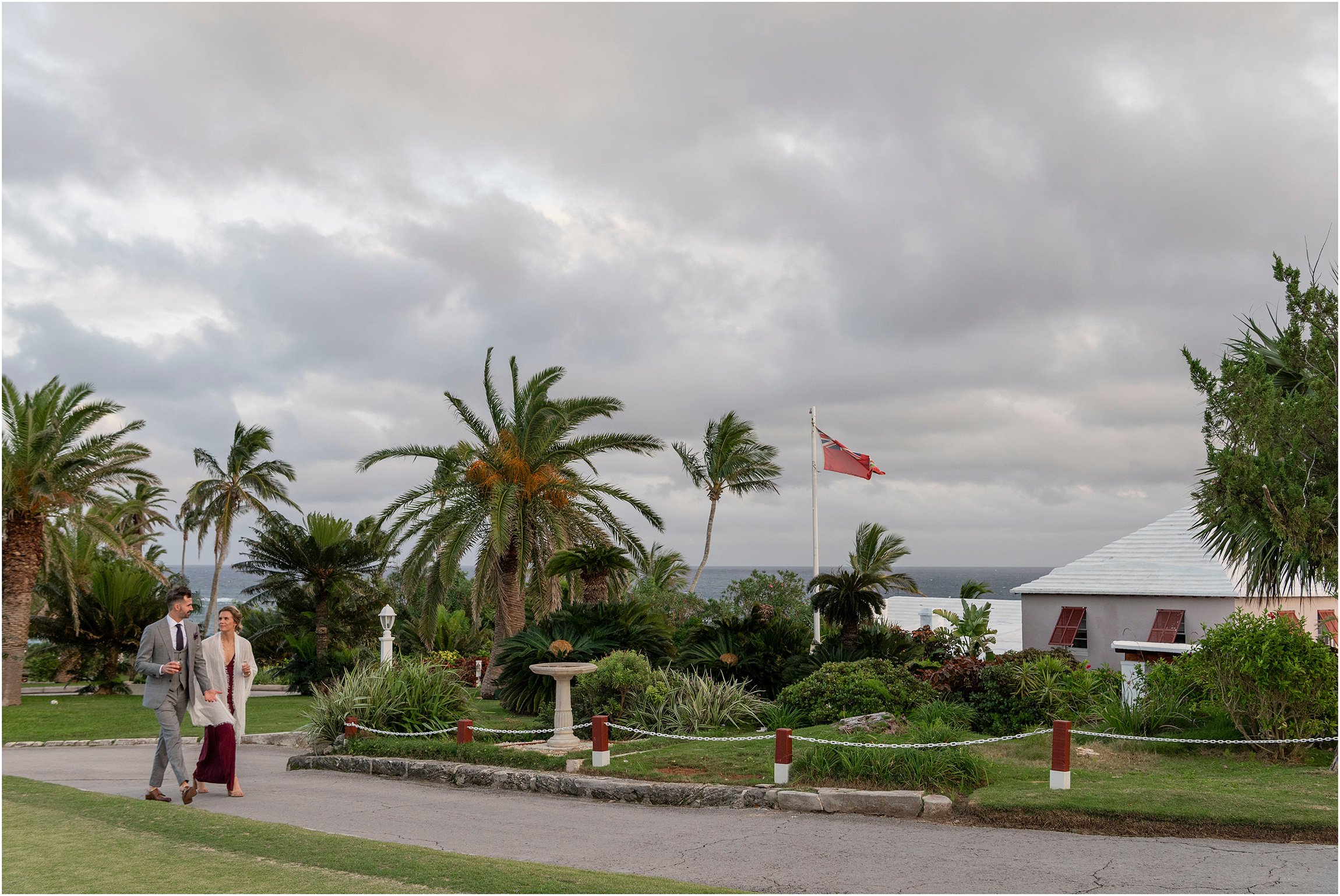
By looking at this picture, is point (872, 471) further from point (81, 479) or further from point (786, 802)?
point (81, 479)

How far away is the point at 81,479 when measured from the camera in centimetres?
2467

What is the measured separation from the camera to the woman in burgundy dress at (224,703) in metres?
9.56

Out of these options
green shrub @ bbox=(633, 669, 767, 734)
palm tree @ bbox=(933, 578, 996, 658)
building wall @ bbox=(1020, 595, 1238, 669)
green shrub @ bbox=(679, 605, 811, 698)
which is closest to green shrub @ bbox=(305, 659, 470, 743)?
green shrub @ bbox=(633, 669, 767, 734)

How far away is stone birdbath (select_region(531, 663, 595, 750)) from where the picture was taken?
1355 centimetres

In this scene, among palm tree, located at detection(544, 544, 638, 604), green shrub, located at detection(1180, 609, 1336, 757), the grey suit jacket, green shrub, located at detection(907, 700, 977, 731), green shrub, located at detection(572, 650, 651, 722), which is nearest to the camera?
the grey suit jacket

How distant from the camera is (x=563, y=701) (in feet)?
45.9

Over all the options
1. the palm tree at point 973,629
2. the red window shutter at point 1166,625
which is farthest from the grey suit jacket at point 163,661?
the red window shutter at point 1166,625

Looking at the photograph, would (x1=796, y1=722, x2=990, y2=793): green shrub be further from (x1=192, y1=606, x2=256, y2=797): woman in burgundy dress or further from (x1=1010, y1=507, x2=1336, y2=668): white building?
(x1=1010, y1=507, x2=1336, y2=668): white building

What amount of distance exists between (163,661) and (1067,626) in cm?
2187

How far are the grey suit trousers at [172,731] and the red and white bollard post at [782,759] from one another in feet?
19.7

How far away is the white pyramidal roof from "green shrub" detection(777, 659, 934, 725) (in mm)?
10680

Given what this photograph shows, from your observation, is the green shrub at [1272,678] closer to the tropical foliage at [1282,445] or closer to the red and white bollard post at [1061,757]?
the tropical foliage at [1282,445]

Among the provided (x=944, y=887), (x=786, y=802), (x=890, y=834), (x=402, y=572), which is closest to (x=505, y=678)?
(x=402, y=572)

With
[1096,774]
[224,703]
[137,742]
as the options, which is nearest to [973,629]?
[1096,774]
